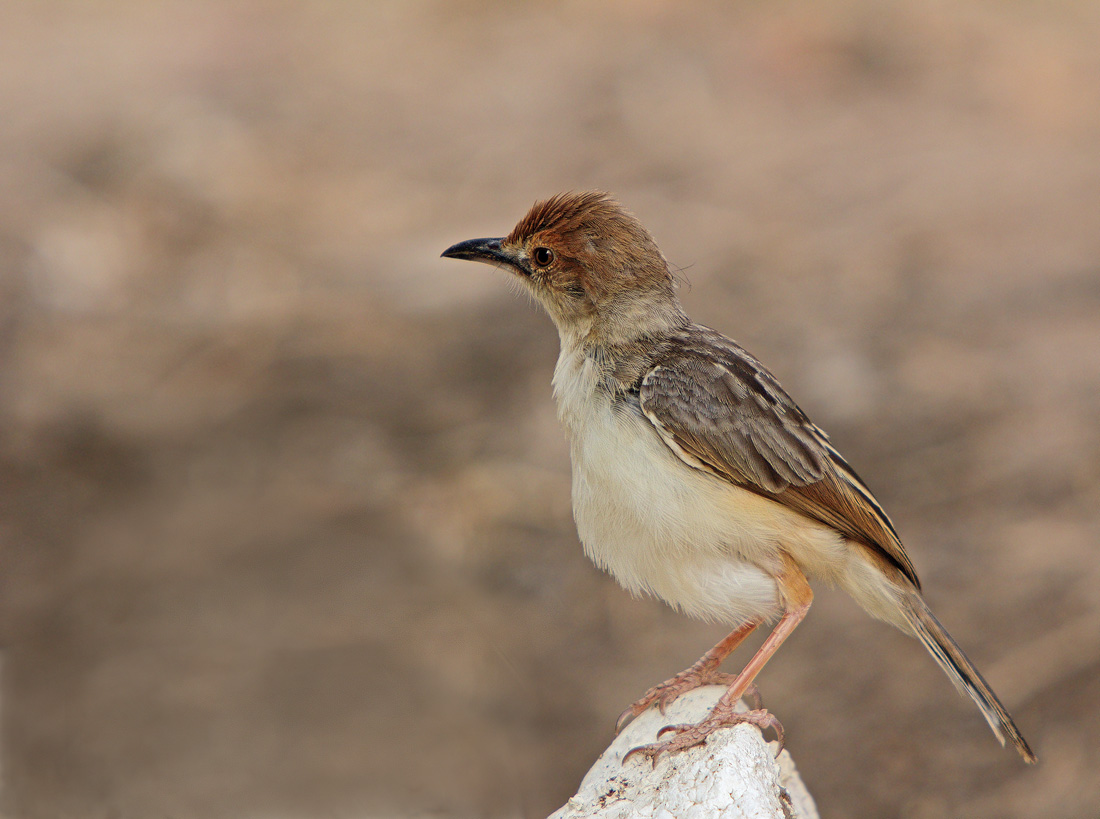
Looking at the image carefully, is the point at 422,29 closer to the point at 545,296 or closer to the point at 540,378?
the point at 540,378

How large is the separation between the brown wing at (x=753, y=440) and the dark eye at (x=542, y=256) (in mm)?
823

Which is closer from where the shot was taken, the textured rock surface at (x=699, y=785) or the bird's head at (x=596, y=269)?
the textured rock surface at (x=699, y=785)

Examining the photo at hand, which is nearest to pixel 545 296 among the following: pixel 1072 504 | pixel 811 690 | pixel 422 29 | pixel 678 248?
pixel 811 690

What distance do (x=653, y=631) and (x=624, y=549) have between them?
532 cm

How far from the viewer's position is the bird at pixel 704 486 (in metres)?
4.80

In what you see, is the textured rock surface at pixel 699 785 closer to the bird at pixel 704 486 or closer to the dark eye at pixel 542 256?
the bird at pixel 704 486

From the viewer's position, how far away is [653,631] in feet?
32.9

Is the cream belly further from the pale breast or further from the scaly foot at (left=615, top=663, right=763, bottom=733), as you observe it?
the scaly foot at (left=615, top=663, right=763, bottom=733)

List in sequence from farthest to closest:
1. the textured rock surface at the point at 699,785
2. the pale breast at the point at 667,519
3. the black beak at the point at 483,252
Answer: the black beak at the point at 483,252, the pale breast at the point at 667,519, the textured rock surface at the point at 699,785

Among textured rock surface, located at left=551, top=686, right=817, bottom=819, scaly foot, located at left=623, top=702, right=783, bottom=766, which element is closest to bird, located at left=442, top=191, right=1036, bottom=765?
scaly foot, located at left=623, top=702, right=783, bottom=766

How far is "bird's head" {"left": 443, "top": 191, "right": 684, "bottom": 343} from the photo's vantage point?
5301 mm

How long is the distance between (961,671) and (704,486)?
4.78 ft

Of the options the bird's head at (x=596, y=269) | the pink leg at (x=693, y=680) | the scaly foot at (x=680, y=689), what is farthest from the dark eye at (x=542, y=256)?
the scaly foot at (x=680, y=689)

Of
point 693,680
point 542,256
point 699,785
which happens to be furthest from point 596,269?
point 699,785
